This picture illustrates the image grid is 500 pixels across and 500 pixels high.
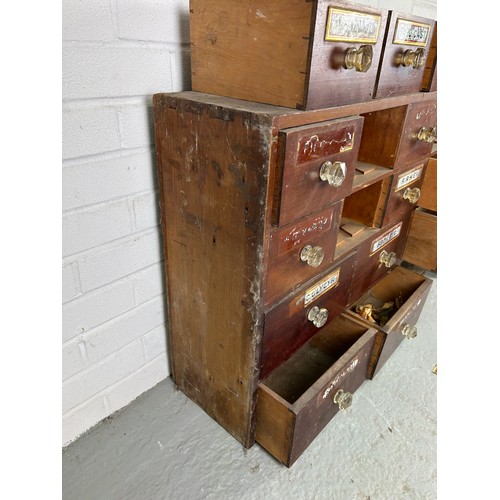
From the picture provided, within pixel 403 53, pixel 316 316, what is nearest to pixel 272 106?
pixel 403 53

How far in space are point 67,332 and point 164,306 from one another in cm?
33

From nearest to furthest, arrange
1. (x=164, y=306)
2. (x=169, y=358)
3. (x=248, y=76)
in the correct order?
1. (x=248, y=76)
2. (x=164, y=306)
3. (x=169, y=358)

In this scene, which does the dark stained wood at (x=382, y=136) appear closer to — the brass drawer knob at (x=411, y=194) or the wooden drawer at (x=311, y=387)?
the brass drawer knob at (x=411, y=194)

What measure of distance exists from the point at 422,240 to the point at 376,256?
0.35 m

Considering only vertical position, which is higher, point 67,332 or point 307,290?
point 307,290

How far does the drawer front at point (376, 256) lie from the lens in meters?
1.29

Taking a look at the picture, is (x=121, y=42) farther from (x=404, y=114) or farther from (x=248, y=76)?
(x=404, y=114)

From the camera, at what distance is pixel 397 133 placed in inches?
45.7

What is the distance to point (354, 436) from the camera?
1.24 meters

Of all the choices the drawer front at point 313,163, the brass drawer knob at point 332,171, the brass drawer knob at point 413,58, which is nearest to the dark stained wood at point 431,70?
the brass drawer knob at point 413,58

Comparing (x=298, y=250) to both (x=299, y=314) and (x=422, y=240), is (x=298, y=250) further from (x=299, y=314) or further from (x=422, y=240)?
(x=422, y=240)

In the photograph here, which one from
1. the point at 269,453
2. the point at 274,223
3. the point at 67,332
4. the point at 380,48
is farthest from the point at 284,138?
the point at 269,453

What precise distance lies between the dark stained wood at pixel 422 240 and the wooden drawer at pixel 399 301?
9cm

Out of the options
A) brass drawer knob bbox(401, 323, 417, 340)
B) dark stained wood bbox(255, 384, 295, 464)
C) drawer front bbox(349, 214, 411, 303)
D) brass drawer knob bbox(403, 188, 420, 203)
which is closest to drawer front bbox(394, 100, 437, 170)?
brass drawer knob bbox(403, 188, 420, 203)
